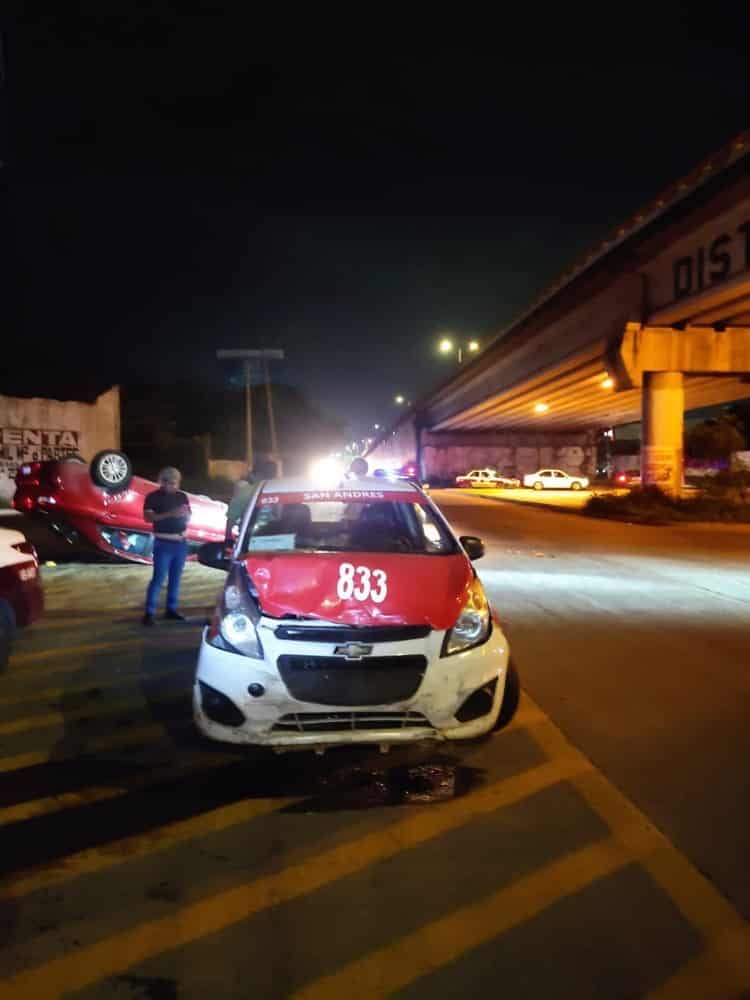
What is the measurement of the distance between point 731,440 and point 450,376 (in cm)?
2835

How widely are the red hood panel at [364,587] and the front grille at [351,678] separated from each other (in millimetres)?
232

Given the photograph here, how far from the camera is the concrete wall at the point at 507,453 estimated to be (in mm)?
76750

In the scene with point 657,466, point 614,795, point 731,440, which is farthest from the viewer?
point 731,440

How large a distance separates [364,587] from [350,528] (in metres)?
2.08

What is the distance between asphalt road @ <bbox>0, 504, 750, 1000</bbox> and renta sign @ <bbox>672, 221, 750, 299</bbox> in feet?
52.3

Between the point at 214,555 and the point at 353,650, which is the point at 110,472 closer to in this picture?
the point at 214,555

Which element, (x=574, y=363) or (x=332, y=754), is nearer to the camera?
(x=332, y=754)

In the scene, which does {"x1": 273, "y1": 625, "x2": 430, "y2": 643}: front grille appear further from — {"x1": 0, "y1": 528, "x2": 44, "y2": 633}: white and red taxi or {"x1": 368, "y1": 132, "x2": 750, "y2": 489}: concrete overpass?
{"x1": 368, "y1": 132, "x2": 750, "y2": 489}: concrete overpass

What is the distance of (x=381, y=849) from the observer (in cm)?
386

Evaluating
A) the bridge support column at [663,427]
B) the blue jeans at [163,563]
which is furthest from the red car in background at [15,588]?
the bridge support column at [663,427]

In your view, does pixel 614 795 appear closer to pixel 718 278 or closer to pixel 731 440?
pixel 718 278

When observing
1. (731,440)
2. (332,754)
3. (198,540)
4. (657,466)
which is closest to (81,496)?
(198,540)

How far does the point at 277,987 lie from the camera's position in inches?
112

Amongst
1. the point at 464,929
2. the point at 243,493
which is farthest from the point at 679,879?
the point at 243,493
